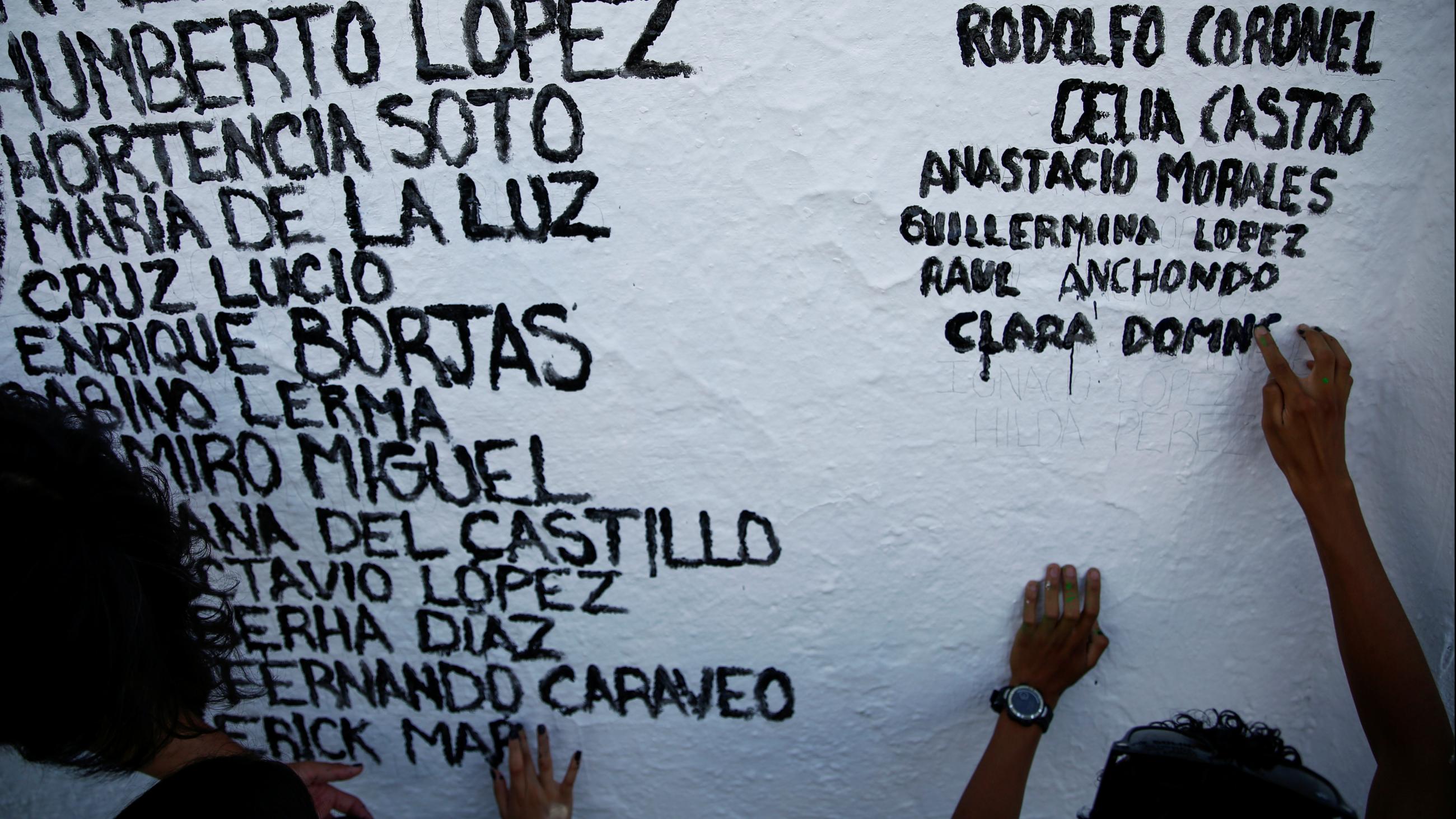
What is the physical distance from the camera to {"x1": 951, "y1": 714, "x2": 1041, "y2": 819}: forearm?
1.40 m

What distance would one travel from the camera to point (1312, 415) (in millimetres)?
1337

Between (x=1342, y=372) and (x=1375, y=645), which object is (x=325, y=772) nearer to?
(x=1375, y=645)

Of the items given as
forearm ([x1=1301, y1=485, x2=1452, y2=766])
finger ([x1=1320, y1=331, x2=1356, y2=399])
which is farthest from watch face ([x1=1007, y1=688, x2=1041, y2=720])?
finger ([x1=1320, y1=331, x2=1356, y2=399])

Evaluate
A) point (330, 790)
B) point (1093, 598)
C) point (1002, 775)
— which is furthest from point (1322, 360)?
point (330, 790)

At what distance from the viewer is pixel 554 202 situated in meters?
1.36

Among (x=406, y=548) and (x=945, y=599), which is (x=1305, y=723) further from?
(x=406, y=548)

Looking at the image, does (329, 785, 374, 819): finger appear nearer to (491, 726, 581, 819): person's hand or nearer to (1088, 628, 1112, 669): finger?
(491, 726, 581, 819): person's hand

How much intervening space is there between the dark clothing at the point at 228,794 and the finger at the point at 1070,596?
1.35 meters

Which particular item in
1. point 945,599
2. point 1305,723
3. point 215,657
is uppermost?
point 215,657

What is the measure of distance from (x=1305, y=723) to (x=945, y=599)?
85cm

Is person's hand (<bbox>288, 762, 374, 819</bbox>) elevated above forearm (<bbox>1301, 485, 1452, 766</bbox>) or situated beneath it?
situated beneath

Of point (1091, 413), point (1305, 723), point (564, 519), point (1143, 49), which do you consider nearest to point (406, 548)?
point (564, 519)

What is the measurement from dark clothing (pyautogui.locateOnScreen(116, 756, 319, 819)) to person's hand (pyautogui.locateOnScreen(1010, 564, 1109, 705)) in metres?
1.28

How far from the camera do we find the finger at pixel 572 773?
165 cm
